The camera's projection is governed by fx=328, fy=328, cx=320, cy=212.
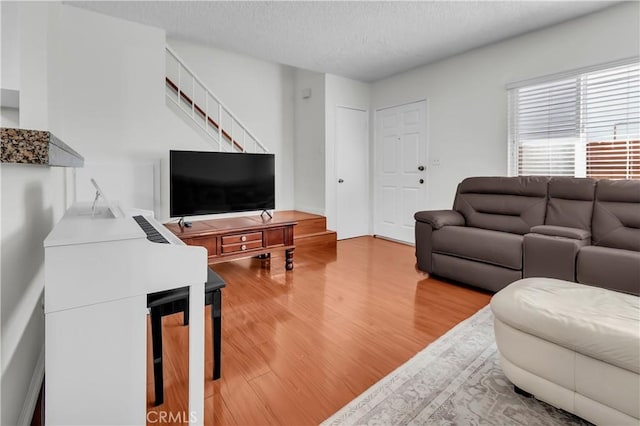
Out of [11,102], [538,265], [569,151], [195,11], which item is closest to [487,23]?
[569,151]

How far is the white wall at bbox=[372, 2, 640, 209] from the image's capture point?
2975 millimetres

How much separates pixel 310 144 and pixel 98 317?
4.36 metres

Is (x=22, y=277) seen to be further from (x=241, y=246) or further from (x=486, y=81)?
(x=486, y=81)

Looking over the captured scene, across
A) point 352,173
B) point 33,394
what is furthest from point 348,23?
point 33,394

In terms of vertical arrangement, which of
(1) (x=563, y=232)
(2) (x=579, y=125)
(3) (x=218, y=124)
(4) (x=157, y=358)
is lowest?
(4) (x=157, y=358)

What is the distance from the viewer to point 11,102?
1955mm

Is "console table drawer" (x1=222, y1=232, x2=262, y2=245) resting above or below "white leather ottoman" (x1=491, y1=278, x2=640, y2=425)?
above

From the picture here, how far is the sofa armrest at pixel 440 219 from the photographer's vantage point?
311 centimetres

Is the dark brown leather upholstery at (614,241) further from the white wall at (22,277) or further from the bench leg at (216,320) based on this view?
the white wall at (22,277)

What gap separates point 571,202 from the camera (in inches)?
109

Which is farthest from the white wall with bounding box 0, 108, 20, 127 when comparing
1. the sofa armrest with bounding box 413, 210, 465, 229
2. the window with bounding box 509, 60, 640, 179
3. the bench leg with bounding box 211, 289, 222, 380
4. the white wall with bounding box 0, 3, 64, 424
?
the window with bounding box 509, 60, 640, 179

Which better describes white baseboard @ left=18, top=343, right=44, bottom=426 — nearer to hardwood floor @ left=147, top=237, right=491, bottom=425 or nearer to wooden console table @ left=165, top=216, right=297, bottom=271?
hardwood floor @ left=147, top=237, right=491, bottom=425

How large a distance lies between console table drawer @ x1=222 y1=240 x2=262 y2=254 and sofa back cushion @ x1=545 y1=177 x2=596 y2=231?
2.72 metres

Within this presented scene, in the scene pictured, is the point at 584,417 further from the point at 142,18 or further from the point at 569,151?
the point at 142,18
